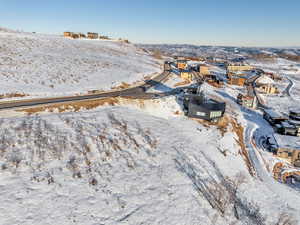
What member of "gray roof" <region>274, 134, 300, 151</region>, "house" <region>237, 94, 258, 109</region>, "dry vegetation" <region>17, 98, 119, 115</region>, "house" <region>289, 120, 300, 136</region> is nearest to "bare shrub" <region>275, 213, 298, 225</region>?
"gray roof" <region>274, 134, 300, 151</region>

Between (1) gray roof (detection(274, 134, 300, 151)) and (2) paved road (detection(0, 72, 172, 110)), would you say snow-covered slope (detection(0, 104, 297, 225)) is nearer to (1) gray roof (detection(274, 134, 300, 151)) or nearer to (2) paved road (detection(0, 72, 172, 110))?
(2) paved road (detection(0, 72, 172, 110))

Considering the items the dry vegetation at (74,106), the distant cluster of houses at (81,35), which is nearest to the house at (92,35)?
the distant cluster of houses at (81,35)

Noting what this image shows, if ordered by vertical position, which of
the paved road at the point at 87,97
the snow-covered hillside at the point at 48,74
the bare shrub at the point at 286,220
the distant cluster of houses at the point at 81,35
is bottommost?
the bare shrub at the point at 286,220

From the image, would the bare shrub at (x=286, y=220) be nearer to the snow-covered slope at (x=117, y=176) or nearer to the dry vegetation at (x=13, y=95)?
the snow-covered slope at (x=117, y=176)

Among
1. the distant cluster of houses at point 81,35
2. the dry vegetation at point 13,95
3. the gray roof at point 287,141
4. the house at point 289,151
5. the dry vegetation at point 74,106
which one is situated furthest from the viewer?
the distant cluster of houses at point 81,35

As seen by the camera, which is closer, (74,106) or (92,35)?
(74,106)

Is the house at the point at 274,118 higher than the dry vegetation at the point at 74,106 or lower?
lower

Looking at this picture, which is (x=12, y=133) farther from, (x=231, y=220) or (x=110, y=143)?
(x=231, y=220)

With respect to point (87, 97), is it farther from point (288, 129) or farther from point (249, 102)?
point (249, 102)

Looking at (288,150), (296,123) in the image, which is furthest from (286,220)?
(296,123)

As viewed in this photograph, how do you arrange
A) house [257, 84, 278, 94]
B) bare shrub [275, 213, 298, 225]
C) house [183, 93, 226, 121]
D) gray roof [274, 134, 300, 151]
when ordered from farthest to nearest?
house [257, 84, 278, 94], house [183, 93, 226, 121], gray roof [274, 134, 300, 151], bare shrub [275, 213, 298, 225]

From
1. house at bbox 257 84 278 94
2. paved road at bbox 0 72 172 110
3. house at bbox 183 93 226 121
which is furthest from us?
house at bbox 257 84 278 94
